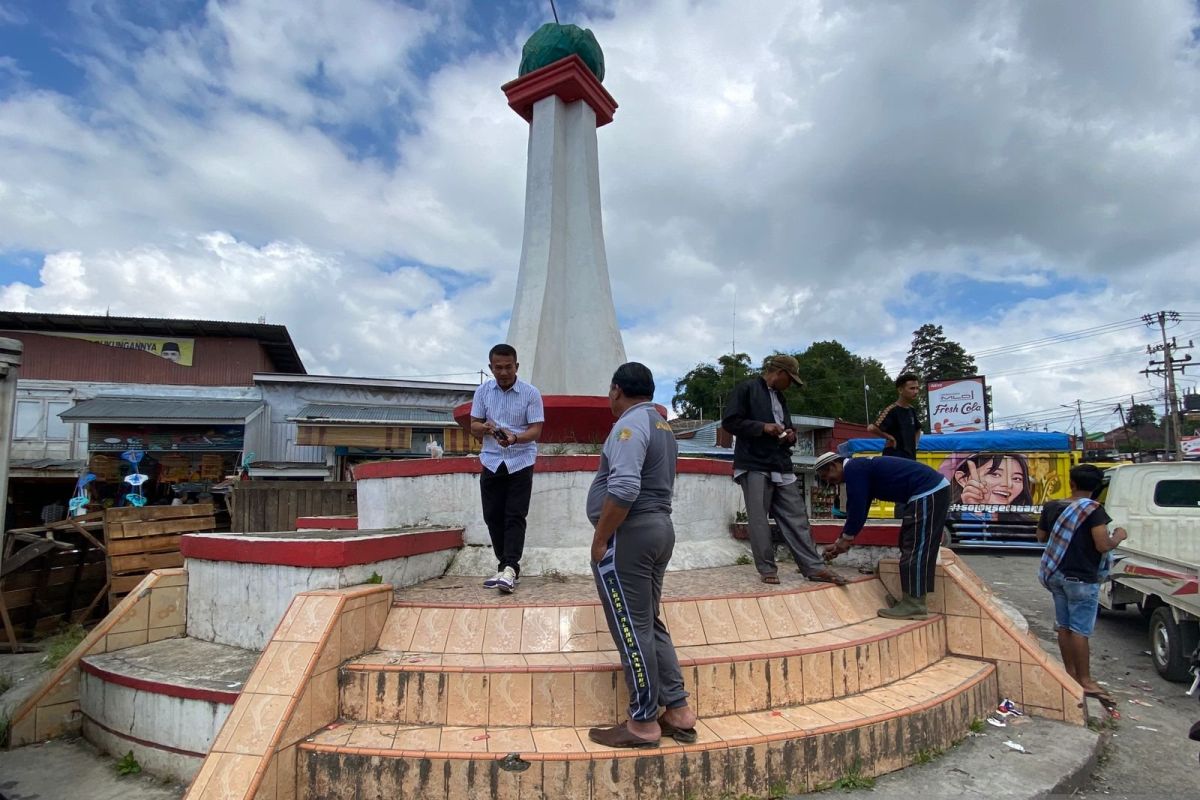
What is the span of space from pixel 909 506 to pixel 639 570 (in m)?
2.38

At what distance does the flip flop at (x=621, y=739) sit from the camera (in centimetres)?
296

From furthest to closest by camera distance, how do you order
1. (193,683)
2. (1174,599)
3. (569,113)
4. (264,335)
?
(264,335), (569,113), (1174,599), (193,683)

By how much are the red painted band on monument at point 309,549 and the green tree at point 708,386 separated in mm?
34080

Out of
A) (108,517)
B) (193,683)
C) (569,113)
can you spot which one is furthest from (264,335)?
(193,683)

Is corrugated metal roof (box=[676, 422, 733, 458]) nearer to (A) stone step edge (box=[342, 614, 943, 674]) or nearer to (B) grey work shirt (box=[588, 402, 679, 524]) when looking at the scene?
(A) stone step edge (box=[342, 614, 943, 674])

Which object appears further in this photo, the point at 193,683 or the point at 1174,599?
the point at 1174,599

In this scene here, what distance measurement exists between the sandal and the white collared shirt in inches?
82.4

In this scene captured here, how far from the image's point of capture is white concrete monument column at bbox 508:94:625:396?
22.9 ft

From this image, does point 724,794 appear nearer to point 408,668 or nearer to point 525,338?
point 408,668

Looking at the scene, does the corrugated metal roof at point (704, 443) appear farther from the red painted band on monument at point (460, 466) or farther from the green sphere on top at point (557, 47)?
the red painted band on monument at point (460, 466)

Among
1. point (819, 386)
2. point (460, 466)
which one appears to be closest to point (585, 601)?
point (460, 466)

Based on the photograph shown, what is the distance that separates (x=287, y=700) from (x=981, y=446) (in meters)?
16.0

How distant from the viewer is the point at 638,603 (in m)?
3.01

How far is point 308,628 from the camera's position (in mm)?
3262
